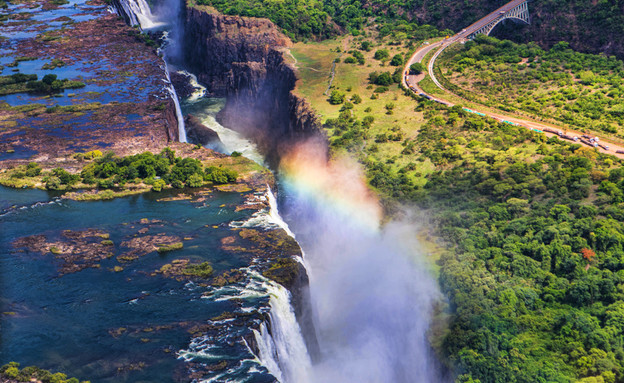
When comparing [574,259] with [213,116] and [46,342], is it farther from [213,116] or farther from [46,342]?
[213,116]

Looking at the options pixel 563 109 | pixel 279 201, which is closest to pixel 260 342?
pixel 279 201

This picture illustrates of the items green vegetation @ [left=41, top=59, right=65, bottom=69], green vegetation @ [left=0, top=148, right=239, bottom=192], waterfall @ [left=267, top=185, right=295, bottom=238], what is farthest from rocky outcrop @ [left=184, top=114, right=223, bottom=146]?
green vegetation @ [left=41, top=59, right=65, bottom=69]

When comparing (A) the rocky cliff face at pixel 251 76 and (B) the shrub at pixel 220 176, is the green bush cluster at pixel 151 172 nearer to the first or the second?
(B) the shrub at pixel 220 176

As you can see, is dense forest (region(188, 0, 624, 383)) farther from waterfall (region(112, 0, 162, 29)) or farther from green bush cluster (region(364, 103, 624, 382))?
waterfall (region(112, 0, 162, 29))

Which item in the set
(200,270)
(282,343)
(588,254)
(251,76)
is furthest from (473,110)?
(282,343)

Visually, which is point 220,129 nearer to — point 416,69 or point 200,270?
point 416,69

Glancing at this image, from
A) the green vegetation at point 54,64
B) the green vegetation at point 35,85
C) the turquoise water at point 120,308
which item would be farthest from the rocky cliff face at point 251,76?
the turquoise water at point 120,308
